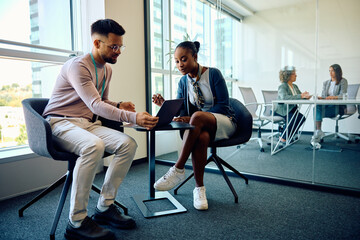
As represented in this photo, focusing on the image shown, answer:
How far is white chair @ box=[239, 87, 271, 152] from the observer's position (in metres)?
2.47

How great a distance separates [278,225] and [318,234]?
221 millimetres

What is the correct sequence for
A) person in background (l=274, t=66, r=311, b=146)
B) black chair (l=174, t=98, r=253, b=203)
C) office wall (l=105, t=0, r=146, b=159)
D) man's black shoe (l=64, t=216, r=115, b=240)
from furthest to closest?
office wall (l=105, t=0, r=146, b=159)
person in background (l=274, t=66, r=311, b=146)
black chair (l=174, t=98, r=253, b=203)
man's black shoe (l=64, t=216, r=115, b=240)

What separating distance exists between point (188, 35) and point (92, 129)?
1.76m

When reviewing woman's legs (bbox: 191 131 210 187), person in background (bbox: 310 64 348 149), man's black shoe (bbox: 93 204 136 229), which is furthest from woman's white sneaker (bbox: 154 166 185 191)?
person in background (bbox: 310 64 348 149)

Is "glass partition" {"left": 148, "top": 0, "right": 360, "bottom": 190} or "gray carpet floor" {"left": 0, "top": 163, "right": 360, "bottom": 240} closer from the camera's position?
"gray carpet floor" {"left": 0, "top": 163, "right": 360, "bottom": 240}

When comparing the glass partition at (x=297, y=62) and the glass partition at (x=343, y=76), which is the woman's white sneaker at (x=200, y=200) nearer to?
the glass partition at (x=297, y=62)

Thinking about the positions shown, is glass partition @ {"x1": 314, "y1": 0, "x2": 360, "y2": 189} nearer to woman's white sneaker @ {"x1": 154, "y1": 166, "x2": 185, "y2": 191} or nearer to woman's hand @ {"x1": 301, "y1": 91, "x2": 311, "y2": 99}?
woman's hand @ {"x1": 301, "y1": 91, "x2": 311, "y2": 99}

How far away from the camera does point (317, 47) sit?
7.18 ft

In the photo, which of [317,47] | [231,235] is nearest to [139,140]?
[231,235]

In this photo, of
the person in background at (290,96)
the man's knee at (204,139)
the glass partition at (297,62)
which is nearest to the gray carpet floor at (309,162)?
the glass partition at (297,62)

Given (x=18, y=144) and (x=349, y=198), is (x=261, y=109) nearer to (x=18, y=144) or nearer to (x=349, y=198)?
(x=349, y=198)

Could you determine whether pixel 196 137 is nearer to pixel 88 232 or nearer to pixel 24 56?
pixel 88 232

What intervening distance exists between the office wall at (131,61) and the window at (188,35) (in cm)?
17

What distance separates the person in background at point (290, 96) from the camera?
2.31m
